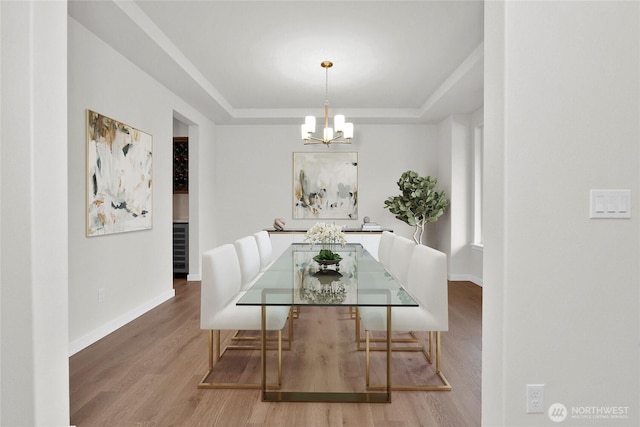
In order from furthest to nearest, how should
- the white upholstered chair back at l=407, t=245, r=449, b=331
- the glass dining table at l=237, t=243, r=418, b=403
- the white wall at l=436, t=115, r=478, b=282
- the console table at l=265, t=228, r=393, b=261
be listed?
1. the white wall at l=436, t=115, r=478, b=282
2. the console table at l=265, t=228, r=393, b=261
3. the white upholstered chair back at l=407, t=245, r=449, b=331
4. the glass dining table at l=237, t=243, r=418, b=403

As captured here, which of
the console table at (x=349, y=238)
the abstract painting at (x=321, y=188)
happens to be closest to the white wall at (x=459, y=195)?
the console table at (x=349, y=238)

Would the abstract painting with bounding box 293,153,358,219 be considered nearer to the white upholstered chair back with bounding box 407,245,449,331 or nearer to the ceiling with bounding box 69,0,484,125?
the ceiling with bounding box 69,0,484,125

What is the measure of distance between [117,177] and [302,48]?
7.05 ft

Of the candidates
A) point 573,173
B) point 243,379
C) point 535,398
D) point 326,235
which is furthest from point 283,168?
point 535,398

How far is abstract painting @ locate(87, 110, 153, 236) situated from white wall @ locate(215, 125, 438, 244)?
7.84 ft

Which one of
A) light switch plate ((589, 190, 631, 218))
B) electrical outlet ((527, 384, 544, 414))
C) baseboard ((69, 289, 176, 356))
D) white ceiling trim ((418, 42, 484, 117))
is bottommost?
baseboard ((69, 289, 176, 356))

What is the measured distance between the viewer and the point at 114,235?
3477mm

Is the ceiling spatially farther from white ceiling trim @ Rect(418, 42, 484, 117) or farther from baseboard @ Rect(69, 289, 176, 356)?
baseboard @ Rect(69, 289, 176, 356)

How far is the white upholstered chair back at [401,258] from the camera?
297cm

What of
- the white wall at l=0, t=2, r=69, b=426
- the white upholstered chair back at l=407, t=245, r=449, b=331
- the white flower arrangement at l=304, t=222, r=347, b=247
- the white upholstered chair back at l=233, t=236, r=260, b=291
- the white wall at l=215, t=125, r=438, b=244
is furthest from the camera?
the white wall at l=215, t=125, r=438, b=244

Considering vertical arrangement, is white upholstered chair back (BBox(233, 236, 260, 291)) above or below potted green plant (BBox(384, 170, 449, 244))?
below

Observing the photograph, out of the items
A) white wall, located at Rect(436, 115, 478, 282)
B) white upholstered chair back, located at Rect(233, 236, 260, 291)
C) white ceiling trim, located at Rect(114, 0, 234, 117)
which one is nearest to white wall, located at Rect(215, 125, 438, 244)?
white wall, located at Rect(436, 115, 478, 282)

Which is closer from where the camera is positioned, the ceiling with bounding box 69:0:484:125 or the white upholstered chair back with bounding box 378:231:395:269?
the ceiling with bounding box 69:0:484:125

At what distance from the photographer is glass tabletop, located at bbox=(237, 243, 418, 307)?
194 cm
